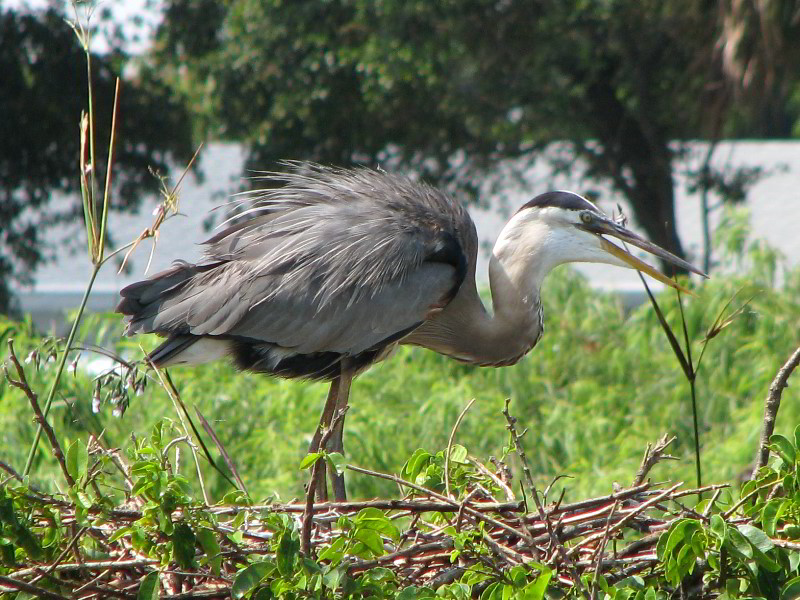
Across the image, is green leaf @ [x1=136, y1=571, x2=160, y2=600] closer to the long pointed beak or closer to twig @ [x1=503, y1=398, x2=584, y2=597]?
twig @ [x1=503, y1=398, x2=584, y2=597]

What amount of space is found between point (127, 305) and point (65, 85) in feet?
28.0

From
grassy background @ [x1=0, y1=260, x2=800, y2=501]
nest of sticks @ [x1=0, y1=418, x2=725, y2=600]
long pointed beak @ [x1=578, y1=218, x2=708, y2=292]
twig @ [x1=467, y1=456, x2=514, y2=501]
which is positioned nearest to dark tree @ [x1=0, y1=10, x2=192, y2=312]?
grassy background @ [x1=0, y1=260, x2=800, y2=501]

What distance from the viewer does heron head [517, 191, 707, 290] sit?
4.44m

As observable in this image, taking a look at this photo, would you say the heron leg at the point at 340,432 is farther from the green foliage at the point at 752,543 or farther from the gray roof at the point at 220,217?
the gray roof at the point at 220,217

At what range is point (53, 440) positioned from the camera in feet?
8.69

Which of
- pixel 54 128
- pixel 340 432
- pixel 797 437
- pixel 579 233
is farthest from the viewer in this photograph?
pixel 54 128

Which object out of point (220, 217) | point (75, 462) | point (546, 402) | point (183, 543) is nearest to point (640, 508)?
point (183, 543)

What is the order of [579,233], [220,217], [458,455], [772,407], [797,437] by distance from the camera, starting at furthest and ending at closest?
1. [220,217]
2. [579,233]
3. [458,455]
4. [772,407]
5. [797,437]

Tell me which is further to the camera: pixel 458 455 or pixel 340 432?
pixel 340 432

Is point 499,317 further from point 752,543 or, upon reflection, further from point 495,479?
point 752,543

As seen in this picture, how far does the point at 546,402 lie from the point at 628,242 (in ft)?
11.4

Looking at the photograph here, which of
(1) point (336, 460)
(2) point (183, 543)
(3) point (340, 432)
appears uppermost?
(1) point (336, 460)

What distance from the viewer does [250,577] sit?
2.47 metres

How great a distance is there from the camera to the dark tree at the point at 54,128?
12.1 m
